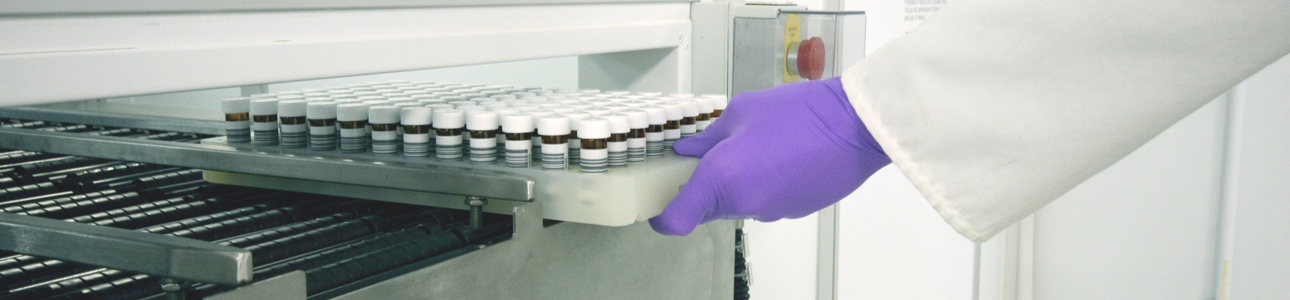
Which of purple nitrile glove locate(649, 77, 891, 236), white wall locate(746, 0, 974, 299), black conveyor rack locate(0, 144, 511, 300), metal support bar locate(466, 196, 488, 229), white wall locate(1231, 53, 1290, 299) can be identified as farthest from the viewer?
white wall locate(1231, 53, 1290, 299)

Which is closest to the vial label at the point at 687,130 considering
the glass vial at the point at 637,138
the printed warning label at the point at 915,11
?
the glass vial at the point at 637,138

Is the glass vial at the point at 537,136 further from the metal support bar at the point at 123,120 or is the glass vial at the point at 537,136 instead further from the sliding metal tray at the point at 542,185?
the metal support bar at the point at 123,120

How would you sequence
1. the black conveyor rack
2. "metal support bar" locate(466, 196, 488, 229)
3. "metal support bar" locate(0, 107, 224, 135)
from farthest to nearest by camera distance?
"metal support bar" locate(0, 107, 224, 135), "metal support bar" locate(466, 196, 488, 229), the black conveyor rack

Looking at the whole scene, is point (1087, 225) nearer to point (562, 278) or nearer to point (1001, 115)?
point (1001, 115)

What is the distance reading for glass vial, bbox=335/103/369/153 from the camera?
1.01 metres

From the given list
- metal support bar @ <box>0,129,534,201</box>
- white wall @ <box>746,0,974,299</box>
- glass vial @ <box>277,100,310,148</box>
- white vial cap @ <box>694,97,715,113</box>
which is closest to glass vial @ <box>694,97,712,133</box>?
white vial cap @ <box>694,97,715,113</box>

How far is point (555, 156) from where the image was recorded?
36.2 inches

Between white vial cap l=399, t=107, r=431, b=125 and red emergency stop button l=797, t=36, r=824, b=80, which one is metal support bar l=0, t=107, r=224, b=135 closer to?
white vial cap l=399, t=107, r=431, b=125

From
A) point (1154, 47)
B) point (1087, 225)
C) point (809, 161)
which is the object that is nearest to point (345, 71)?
point (809, 161)

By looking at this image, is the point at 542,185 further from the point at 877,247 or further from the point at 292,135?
the point at 877,247

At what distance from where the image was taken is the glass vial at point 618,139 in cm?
92

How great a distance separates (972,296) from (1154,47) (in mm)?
2076

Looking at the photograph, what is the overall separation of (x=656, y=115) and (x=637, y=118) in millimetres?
54

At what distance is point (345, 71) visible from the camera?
88cm
